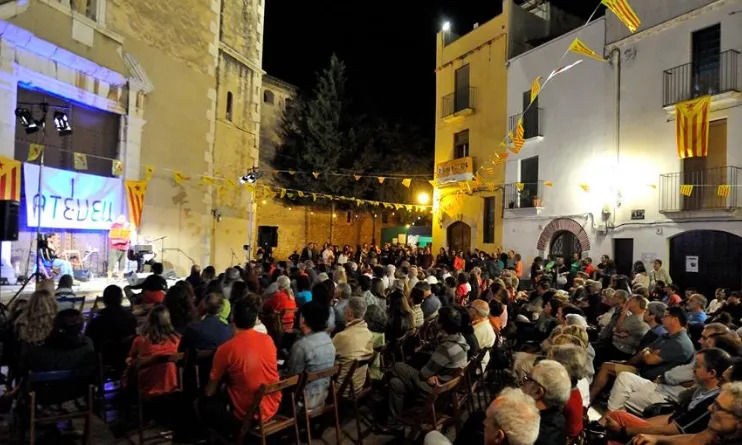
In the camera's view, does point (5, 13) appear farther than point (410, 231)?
No

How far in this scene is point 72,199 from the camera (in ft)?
34.5

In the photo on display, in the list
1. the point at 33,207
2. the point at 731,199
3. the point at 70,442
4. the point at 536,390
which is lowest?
the point at 70,442

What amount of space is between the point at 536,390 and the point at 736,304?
18.5ft

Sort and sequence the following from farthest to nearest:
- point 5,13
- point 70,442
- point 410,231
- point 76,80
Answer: point 410,231, point 76,80, point 5,13, point 70,442

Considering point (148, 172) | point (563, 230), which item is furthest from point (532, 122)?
point (148, 172)

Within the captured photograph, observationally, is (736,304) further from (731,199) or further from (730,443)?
(731,199)

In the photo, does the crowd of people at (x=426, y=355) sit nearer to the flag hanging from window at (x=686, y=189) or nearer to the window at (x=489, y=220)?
the flag hanging from window at (x=686, y=189)

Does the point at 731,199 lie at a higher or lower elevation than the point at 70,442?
higher

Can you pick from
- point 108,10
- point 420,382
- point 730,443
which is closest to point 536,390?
point 730,443

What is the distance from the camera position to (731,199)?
11.3 metres

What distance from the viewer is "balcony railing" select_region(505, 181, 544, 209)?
628 inches

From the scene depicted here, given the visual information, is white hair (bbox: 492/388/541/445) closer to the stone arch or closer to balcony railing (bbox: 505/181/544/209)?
the stone arch

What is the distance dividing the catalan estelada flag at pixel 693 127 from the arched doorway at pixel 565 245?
12.6 feet

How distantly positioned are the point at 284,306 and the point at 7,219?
4.28 m
